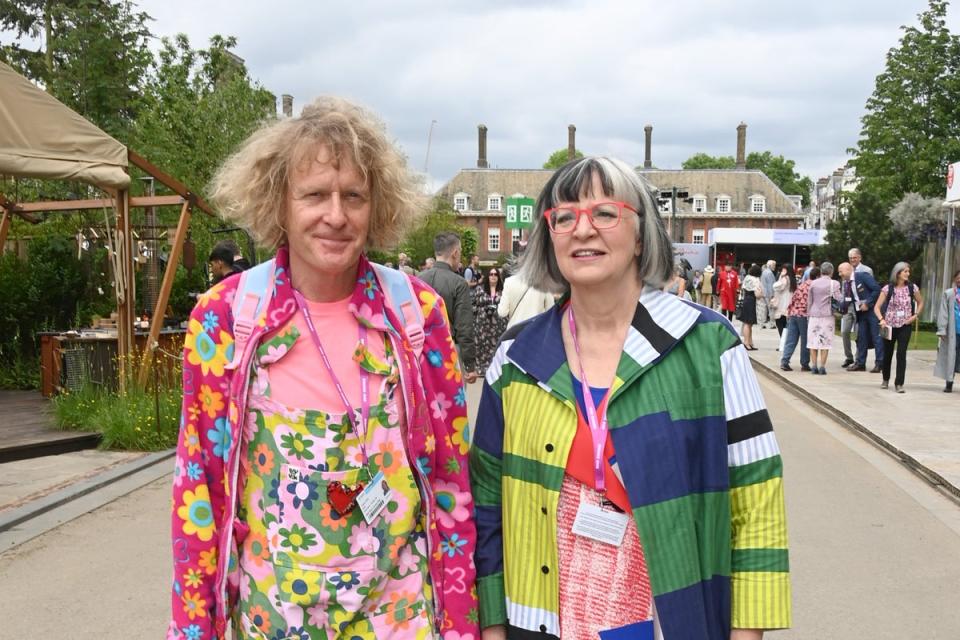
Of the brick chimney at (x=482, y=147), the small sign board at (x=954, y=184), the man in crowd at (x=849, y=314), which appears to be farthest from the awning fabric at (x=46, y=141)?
the brick chimney at (x=482, y=147)

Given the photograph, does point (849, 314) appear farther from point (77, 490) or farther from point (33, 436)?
point (77, 490)

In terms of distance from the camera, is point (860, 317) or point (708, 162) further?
point (708, 162)

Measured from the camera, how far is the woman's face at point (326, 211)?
1.85 meters

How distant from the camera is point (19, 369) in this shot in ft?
35.8

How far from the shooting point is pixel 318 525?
1786mm

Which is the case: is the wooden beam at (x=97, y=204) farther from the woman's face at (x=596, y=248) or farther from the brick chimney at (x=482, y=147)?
the brick chimney at (x=482, y=147)

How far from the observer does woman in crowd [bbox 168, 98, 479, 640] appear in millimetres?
1790

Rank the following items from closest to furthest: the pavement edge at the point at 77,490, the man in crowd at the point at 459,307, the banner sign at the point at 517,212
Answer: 1. the pavement edge at the point at 77,490
2. the man in crowd at the point at 459,307
3. the banner sign at the point at 517,212

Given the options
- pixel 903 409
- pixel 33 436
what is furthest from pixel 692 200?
pixel 33 436

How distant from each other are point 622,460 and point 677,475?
115 mm

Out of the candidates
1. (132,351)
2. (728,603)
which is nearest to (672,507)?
(728,603)

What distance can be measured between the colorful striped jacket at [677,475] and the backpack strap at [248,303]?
0.60m

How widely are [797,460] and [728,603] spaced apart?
6.45 metres

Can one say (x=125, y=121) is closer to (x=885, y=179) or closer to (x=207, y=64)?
(x=207, y=64)
